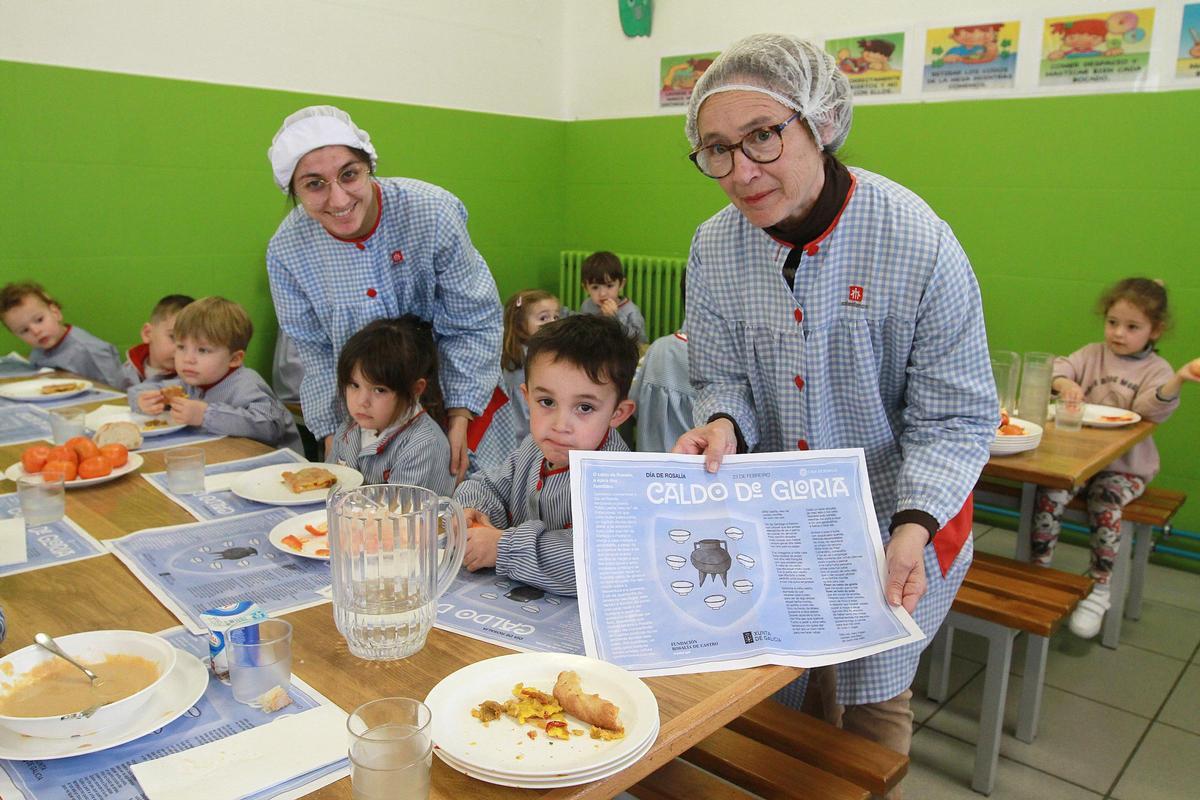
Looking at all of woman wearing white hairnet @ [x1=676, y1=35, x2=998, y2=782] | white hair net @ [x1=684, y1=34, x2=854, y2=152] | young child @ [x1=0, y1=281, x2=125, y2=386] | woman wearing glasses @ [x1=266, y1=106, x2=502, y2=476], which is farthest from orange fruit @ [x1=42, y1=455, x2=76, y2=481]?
young child @ [x1=0, y1=281, x2=125, y2=386]

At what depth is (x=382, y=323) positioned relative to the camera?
2369 millimetres

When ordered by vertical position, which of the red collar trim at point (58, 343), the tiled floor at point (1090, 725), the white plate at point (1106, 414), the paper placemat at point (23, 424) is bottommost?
the tiled floor at point (1090, 725)

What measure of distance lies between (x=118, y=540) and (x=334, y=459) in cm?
91

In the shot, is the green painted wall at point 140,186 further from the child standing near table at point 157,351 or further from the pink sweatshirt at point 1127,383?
the pink sweatshirt at point 1127,383

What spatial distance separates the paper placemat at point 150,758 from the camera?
2.94 ft

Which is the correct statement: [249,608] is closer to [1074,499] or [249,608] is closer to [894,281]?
[894,281]

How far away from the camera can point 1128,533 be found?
3133mm

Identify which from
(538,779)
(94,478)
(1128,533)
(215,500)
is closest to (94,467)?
(94,478)

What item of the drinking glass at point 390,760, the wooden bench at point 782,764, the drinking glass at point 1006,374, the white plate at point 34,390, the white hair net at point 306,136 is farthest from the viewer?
the white plate at point 34,390

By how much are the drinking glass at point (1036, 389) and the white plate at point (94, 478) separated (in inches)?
102

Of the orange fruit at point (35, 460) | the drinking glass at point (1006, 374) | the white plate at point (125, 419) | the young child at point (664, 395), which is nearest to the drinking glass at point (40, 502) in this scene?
the orange fruit at point (35, 460)

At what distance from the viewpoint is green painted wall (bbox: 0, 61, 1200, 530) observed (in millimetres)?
3811

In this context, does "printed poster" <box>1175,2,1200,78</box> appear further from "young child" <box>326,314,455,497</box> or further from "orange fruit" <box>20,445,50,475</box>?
"orange fruit" <box>20,445,50,475</box>

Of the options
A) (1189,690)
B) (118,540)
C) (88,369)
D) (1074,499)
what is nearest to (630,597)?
(118,540)
